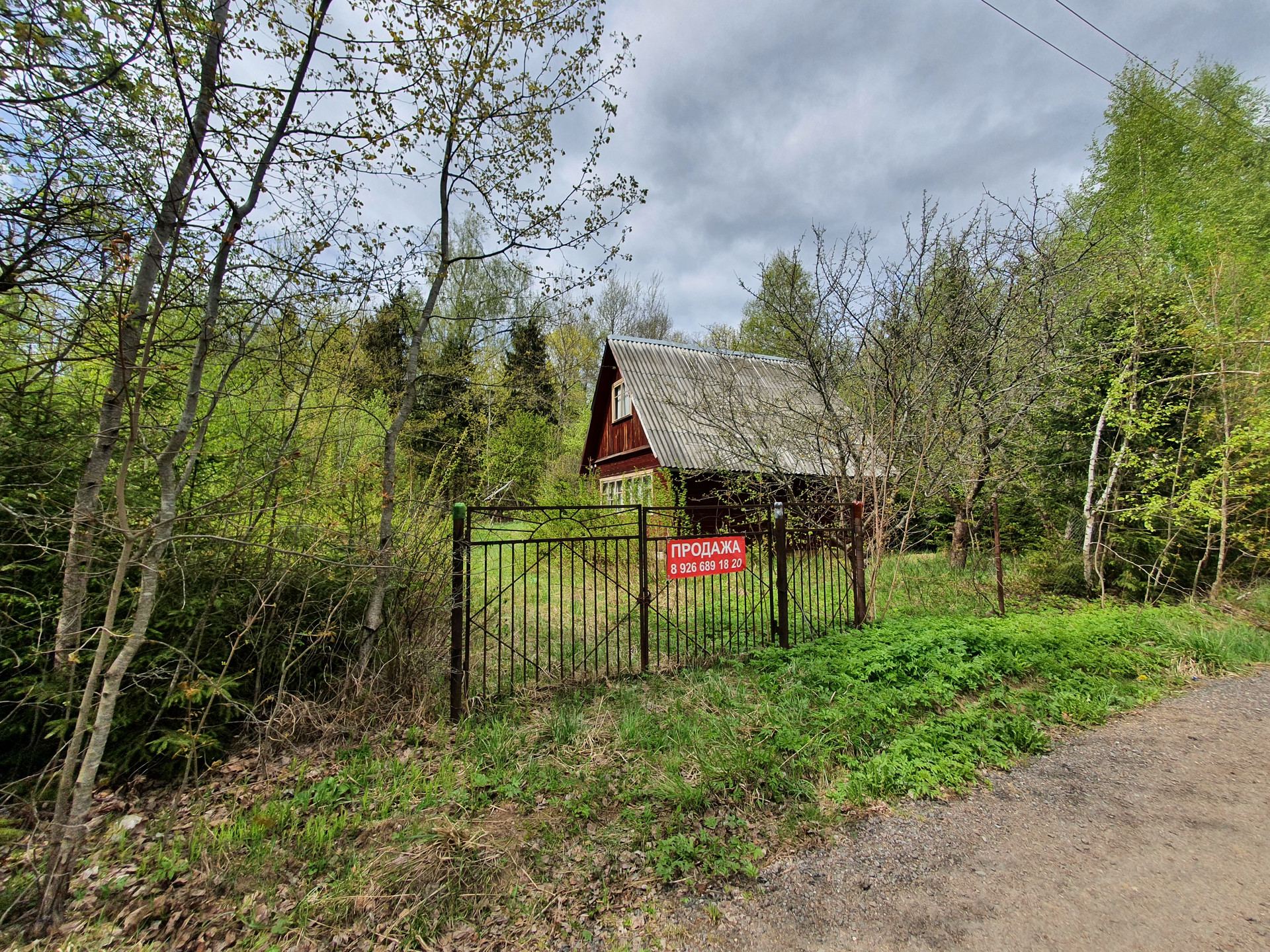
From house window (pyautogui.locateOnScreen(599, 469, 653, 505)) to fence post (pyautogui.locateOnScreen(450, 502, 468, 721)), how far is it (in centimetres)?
584

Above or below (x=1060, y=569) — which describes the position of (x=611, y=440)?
above

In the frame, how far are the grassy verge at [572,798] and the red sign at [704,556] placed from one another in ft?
3.08

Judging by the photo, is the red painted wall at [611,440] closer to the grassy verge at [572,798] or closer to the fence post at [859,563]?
the fence post at [859,563]

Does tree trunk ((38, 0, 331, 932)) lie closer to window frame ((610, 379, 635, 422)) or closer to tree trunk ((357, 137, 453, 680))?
tree trunk ((357, 137, 453, 680))

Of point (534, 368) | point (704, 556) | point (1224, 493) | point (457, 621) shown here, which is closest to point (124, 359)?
point (457, 621)

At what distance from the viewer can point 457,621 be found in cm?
383

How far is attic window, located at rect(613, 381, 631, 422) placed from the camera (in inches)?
545

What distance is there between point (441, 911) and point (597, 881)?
689 millimetres

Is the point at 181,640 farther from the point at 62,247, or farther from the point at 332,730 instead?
the point at 62,247

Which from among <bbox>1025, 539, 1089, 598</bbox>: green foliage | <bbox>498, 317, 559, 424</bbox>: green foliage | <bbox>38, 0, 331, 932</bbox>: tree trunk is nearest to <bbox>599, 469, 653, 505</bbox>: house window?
<bbox>498, 317, 559, 424</bbox>: green foliage

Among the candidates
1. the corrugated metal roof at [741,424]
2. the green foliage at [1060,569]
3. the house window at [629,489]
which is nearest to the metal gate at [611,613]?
the corrugated metal roof at [741,424]

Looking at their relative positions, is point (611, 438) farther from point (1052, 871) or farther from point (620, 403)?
point (1052, 871)

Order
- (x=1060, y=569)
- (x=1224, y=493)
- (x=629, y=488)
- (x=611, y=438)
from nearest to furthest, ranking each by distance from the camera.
A: (x=1224, y=493) < (x=1060, y=569) < (x=629, y=488) < (x=611, y=438)

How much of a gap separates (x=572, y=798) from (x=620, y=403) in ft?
39.8
